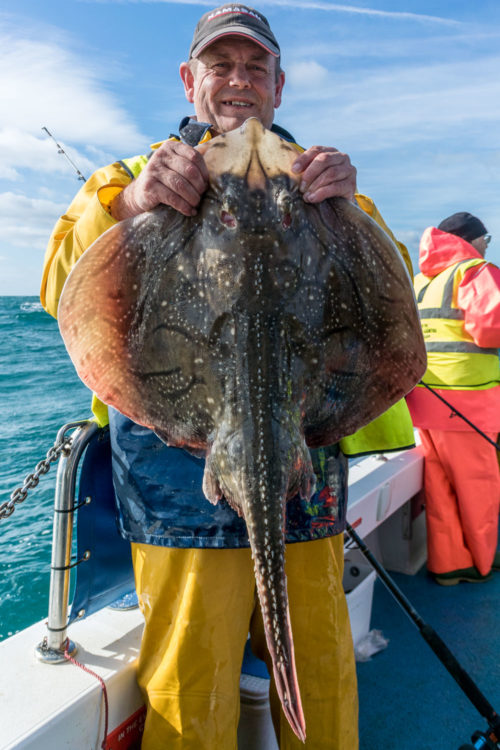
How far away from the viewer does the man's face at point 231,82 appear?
173 cm

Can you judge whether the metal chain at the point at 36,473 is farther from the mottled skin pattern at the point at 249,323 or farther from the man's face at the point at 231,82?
the man's face at the point at 231,82

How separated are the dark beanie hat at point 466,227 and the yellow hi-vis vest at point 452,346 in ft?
1.46

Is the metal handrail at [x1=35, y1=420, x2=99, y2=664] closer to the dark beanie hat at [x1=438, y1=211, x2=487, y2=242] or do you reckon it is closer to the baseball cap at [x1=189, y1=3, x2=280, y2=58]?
the baseball cap at [x1=189, y1=3, x2=280, y2=58]

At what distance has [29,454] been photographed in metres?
8.29

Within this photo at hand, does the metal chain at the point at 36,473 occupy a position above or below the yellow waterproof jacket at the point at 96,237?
below

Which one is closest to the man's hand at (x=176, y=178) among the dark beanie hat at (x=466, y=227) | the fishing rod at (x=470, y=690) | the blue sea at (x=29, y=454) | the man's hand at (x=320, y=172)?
the man's hand at (x=320, y=172)

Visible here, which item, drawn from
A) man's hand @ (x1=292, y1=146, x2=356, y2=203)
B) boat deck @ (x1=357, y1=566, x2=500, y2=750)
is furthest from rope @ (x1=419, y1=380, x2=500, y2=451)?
man's hand @ (x1=292, y1=146, x2=356, y2=203)

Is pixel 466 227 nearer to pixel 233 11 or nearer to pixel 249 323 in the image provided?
pixel 233 11

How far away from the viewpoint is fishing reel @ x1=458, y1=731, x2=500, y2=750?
2.12m

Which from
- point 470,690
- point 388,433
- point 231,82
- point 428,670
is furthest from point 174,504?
point 428,670

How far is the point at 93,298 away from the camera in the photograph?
127cm

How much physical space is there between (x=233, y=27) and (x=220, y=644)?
188 centimetres

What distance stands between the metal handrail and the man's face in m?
1.24

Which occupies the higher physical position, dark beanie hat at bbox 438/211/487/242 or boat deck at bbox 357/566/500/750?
dark beanie hat at bbox 438/211/487/242
